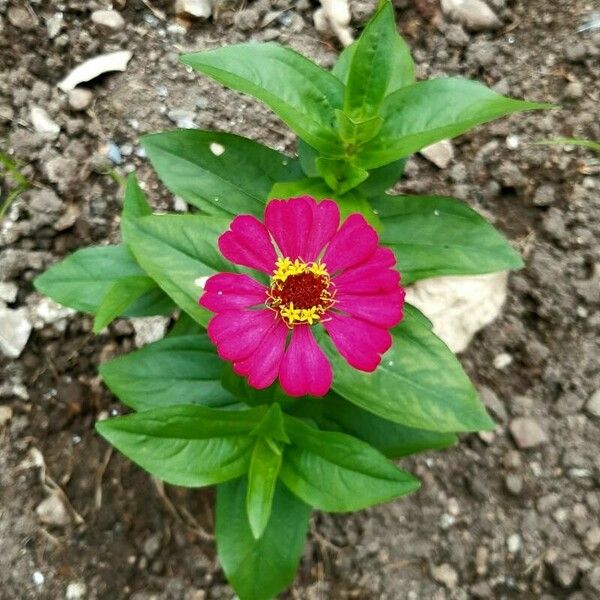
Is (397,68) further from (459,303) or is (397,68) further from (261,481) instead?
(261,481)

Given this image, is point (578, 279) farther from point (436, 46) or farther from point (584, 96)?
point (436, 46)

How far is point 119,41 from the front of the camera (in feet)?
6.58

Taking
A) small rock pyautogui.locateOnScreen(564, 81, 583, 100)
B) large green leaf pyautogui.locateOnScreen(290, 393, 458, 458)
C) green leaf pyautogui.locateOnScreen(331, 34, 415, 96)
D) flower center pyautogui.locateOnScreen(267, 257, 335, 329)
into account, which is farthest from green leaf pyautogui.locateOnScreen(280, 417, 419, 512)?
small rock pyautogui.locateOnScreen(564, 81, 583, 100)

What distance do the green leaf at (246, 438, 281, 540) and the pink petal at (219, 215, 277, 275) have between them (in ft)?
1.05

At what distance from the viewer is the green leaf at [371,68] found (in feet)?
4.34

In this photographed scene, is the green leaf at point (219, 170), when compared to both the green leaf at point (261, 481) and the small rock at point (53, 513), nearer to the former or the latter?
the green leaf at point (261, 481)

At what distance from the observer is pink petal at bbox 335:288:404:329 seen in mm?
1160

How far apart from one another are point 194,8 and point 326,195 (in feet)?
2.89

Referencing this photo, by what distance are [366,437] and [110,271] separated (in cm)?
59

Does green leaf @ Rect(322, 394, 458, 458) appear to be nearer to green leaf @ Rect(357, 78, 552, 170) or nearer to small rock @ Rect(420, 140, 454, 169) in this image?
green leaf @ Rect(357, 78, 552, 170)

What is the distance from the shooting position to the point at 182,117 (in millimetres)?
1963

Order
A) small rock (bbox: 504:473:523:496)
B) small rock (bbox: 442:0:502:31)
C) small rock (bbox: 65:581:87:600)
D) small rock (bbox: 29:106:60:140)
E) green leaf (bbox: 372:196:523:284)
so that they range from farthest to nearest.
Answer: small rock (bbox: 442:0:502:31) < small rock (bbox: 29:106:60:140) < small rock (bbox: 504:473:523:496) < small rock (bbox: 65:581:87:600) < green leaf (bbox: 372:196:523:284)

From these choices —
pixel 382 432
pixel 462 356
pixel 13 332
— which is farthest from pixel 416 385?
pixel 13 332

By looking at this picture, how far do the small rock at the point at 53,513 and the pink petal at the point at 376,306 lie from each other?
0.88 m
